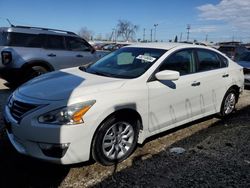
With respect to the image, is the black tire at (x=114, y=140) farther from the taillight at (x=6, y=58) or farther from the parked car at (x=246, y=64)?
the parked car at (x=246, y=64)

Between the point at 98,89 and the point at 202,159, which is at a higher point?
the point at 98,89

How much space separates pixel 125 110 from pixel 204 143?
1723mm

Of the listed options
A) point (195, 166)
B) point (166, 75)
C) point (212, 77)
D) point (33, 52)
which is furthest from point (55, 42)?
point (195, 166)

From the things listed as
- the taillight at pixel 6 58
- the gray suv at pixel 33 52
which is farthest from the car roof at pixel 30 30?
the taillight at pixel 6 58

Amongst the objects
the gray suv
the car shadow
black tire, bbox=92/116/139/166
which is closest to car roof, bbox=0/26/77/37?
the gray suv

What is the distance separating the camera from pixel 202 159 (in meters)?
4.36

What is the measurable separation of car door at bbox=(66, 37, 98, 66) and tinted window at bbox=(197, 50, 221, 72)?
16.9 ft

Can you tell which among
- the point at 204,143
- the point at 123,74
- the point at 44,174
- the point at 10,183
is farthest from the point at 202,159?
the point at 10,183

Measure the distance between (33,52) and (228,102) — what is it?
5508mm

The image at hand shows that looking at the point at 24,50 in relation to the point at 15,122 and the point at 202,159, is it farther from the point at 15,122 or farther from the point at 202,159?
the point at 202,159

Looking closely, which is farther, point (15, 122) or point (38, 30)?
→ point (38, 30)

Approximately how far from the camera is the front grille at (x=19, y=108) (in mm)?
3672

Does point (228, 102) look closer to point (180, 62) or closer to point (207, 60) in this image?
point (207, 60)

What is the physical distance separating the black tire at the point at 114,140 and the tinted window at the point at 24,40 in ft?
18.7
